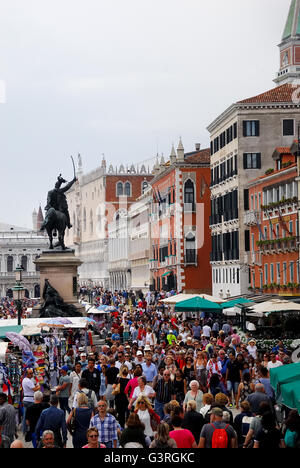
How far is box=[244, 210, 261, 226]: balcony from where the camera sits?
5825 cm

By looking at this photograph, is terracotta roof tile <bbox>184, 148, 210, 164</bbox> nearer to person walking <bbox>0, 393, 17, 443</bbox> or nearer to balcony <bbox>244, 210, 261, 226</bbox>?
balcony <bbox>244, 210, 261, 226</bbox>

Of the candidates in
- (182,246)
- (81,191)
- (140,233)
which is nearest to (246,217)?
(182,246)

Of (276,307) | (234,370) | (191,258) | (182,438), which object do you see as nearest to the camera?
(182,438)

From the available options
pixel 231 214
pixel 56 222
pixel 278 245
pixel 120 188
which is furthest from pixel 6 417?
pixel 120 188

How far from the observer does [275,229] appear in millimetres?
54438

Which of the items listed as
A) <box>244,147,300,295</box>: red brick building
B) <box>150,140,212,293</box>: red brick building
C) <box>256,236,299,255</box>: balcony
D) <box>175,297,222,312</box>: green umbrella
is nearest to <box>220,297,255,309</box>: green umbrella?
<box>175,297,222,312</box>: green umbrella

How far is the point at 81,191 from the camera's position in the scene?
182 m

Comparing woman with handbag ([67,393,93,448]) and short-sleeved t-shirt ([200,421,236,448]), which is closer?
short-sleeved t-shirt ([200,421,236,448])

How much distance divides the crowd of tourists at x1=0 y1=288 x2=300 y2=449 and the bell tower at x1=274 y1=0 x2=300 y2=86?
105 metres

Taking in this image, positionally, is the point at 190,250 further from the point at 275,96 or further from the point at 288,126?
the point at 275,96

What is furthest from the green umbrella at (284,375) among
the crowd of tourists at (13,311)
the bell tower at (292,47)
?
the bell tower at (292,47)

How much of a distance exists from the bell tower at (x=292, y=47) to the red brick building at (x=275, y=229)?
70.4 metres

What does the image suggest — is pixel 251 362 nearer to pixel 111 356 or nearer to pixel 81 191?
pixel 111 356

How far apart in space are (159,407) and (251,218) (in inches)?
1658
